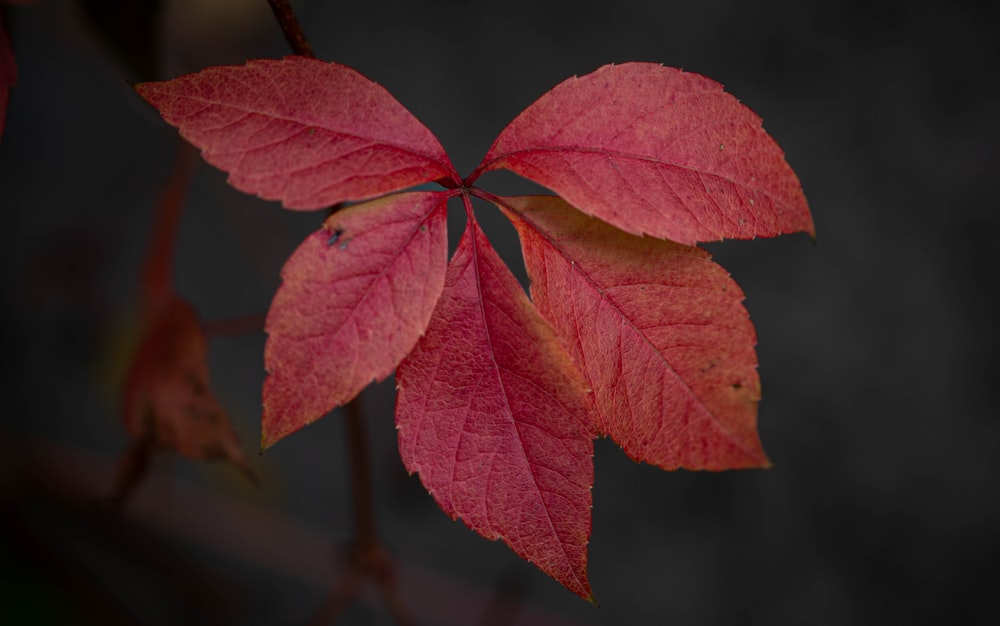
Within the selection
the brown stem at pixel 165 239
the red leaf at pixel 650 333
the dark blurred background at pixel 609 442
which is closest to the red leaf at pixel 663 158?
the red leaf at pixel 650 333

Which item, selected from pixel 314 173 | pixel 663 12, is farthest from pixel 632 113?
pixel 663 12

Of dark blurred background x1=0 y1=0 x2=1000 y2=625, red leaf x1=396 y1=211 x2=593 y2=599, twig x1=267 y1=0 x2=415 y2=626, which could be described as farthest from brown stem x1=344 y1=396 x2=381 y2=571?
dark blurred background x1=0 y1=0 x2=1000 y2=625

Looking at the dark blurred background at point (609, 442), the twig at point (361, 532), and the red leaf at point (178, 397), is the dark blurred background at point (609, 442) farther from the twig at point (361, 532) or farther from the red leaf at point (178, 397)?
the red leaf at point (178, 397)

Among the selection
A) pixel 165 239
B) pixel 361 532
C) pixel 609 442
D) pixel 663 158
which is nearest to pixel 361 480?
pixel 361 532

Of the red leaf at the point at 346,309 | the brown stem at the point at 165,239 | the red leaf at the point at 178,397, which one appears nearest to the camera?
the red leaf at the point at 346,309

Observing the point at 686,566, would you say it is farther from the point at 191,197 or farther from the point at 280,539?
the point at 191,197

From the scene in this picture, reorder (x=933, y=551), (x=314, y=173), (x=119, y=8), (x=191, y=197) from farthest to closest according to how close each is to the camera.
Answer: (x=191, y=197), (x=933, y=551), (x=119, y=8), (x=314, y=173)
